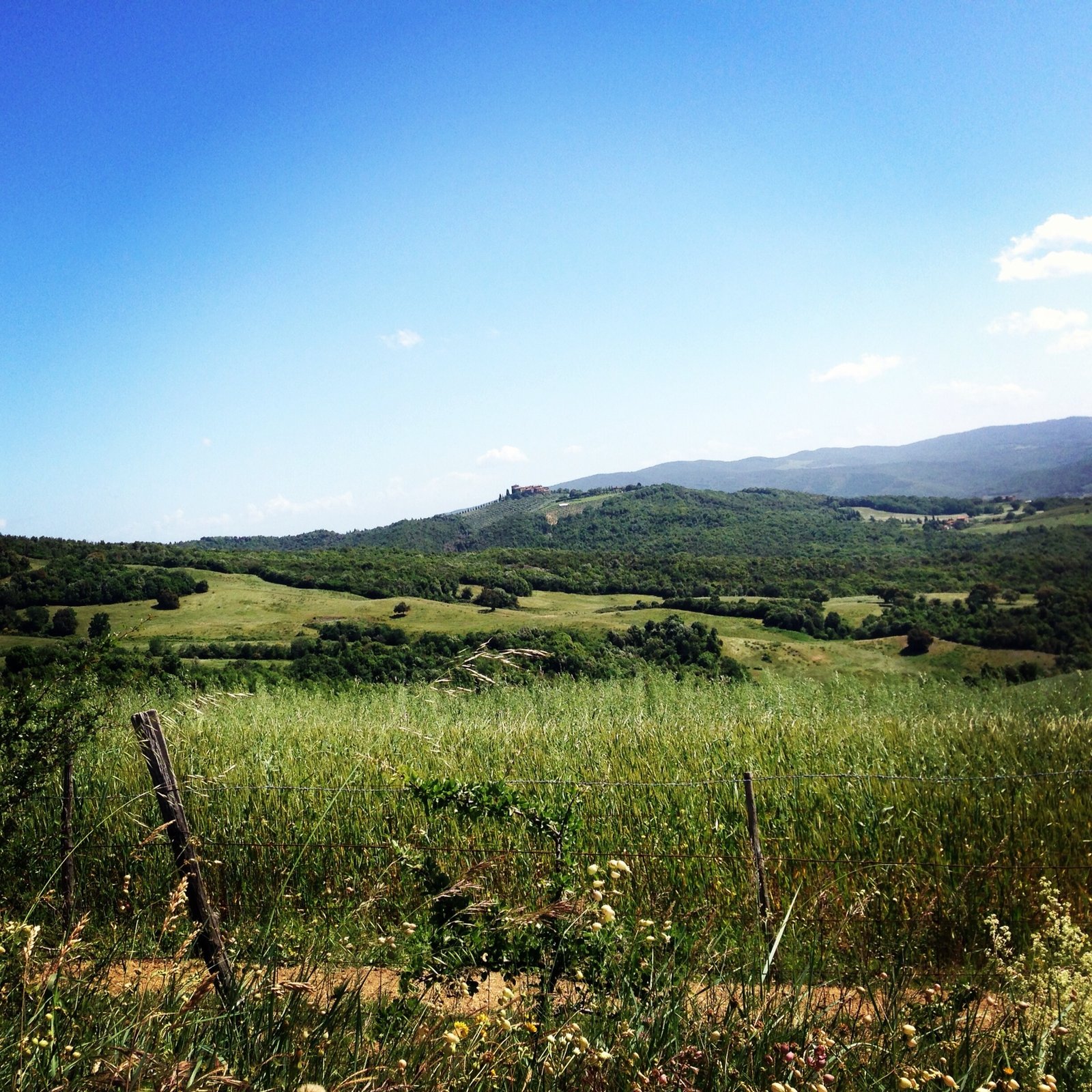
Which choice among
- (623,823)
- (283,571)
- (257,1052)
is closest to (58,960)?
(257,1052)

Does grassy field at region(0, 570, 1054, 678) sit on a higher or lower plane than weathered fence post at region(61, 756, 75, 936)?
lower

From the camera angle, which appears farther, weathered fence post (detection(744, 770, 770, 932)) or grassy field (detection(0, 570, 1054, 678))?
grassy field (detection(0, 570, 1054, 678))

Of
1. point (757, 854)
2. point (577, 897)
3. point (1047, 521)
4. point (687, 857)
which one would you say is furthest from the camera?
point (1047, 521)

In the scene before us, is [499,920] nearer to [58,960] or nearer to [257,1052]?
[257,1052]

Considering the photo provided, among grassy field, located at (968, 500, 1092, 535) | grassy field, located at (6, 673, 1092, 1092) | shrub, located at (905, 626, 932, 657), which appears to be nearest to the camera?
grassy field, located at (6, 673, 1092, 1092)

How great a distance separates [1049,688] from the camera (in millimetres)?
11992

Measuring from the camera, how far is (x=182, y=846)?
3193 millimetres

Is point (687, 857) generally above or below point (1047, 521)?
above

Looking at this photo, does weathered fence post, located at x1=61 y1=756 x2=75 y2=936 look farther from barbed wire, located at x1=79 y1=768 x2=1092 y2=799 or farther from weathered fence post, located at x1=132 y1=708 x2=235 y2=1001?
weathered fence post, located at x1=132 y1=708 x2=235 y2=1001

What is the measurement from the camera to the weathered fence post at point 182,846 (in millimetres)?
2883

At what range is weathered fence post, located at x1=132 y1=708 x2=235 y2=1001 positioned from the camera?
9.46 feet

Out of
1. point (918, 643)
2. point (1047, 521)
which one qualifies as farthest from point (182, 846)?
point (1047, 521)

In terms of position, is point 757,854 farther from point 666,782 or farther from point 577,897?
point 577,897

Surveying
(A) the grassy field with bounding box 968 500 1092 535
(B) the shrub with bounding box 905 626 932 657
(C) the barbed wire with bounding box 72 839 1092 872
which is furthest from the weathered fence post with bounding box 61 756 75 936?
(A) the grassy field with bounding box 968 500 1092 535
